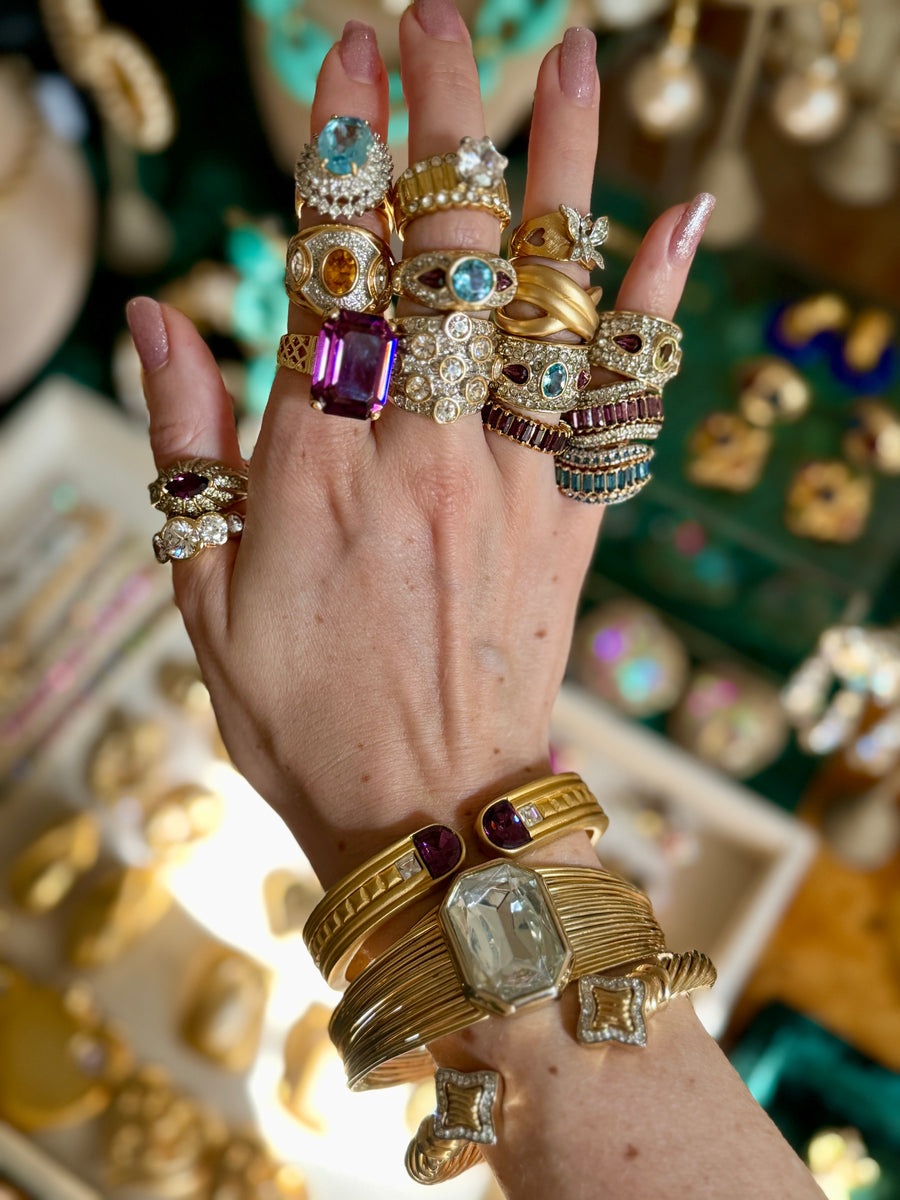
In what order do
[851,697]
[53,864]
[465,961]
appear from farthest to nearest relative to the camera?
1. [851,697]
2. [53,864]
3. [465,961]

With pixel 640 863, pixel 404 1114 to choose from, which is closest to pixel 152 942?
pixel 404 1114

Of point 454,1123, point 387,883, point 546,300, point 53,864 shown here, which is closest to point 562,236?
point 546,300

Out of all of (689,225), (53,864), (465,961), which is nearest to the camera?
(465,961)

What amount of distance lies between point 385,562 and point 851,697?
31.3 inches

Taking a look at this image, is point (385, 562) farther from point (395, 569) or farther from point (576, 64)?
point (576, 64)

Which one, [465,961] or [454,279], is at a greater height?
[454,279]

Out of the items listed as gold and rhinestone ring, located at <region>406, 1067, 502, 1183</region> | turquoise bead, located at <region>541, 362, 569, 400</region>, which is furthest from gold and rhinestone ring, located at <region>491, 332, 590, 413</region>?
gold and rhinestone ring, located at <region>406, 1067, 502, 1183</region>

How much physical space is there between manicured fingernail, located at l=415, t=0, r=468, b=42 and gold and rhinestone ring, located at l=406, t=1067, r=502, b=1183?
55cm

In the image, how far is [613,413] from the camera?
57 centimetres

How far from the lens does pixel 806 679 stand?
44.9 inches

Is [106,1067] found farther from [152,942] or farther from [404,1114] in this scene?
[404,1114]

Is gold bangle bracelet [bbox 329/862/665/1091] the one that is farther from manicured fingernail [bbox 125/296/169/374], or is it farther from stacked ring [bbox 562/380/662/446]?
manicured fingernail [bbox 125/296/169/374]

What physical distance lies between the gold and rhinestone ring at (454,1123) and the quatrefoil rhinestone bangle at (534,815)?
0.11m

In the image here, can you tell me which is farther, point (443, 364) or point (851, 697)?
point (851, 697)
